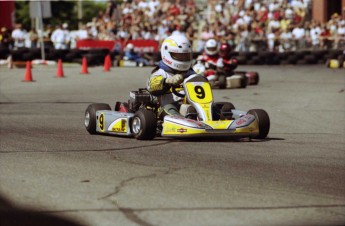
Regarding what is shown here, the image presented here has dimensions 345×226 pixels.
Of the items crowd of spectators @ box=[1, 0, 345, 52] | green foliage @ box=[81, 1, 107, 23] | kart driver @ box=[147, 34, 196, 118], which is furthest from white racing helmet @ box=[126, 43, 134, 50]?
green foliage @ box=[81, 1, 107, 23]

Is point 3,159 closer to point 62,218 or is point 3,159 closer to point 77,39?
point 62,218

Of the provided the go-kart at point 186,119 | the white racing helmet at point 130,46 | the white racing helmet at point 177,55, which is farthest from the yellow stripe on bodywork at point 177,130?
the white racing helmet at point 130,46

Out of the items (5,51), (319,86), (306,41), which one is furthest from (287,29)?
(319,86)

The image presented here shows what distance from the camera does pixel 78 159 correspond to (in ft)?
25.1

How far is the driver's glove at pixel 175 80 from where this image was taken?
955 cm

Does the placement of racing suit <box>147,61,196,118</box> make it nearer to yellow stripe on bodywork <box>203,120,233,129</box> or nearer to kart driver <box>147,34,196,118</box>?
kart driver <box>147,34,196,118</box>

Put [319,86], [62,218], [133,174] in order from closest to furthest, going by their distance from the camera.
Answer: [62,218], [133,174], [319,86]

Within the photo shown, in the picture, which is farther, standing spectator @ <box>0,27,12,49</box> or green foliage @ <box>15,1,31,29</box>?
green foliage @ <box>15,1,31,29</box>

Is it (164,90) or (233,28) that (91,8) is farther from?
(164,90)

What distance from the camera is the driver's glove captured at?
9555mm

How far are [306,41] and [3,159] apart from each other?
2510 centimetres

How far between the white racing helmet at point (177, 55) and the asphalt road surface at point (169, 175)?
1.01 m

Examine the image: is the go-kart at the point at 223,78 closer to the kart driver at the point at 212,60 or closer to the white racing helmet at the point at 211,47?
the kart driver at the point at 212,60

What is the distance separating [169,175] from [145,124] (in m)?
2.44
